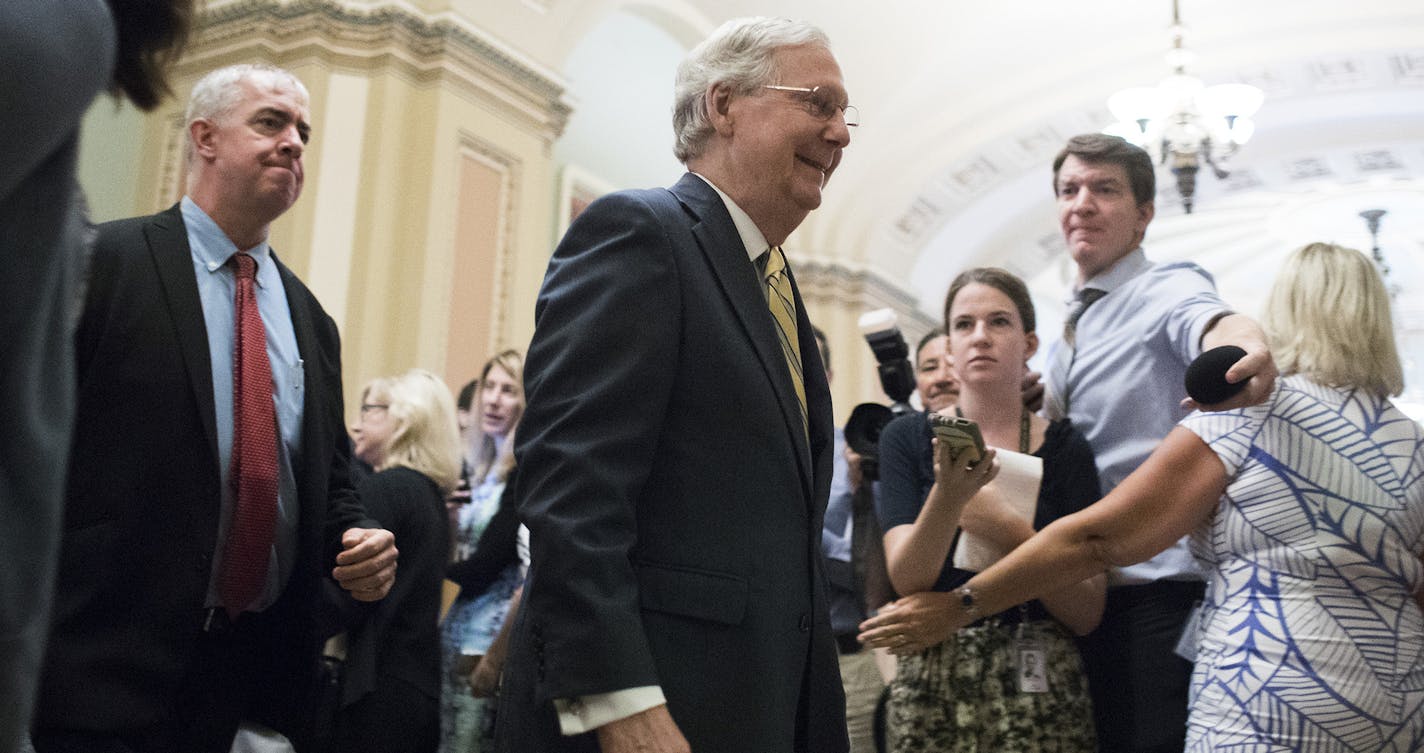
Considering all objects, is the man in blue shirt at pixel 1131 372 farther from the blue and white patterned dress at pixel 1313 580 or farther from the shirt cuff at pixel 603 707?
the shirt cuff at pixel 603 707

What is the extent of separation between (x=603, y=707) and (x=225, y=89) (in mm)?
1538

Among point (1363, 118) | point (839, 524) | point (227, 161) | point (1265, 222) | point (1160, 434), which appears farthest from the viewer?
point (1265, 222)

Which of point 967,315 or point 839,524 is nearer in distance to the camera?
point 967,315

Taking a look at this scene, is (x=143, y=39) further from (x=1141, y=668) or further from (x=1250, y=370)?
(x=1141, y=668)

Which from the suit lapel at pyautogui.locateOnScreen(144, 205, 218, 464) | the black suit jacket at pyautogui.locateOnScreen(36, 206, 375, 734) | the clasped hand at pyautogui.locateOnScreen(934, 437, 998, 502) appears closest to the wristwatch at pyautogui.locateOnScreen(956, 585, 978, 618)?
the clasped hand at pyautogui.locateOnScreen(934, 437, 998, 502)

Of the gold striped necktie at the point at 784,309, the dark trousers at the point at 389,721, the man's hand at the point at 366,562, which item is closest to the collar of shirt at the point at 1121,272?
the gold striped necktie at the point at 784,309

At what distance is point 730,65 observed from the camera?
1.95 m

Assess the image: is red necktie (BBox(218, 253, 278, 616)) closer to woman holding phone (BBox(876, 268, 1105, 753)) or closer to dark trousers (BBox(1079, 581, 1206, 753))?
woman holding phone (BBox(876, 268, 1105, 753))

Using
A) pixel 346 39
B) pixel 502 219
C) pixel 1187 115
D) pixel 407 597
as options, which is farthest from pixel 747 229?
pixel 1187 115

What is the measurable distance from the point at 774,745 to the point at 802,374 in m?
0.57

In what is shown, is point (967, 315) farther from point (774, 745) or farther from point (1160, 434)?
point (774, 745)

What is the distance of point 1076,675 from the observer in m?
2.41

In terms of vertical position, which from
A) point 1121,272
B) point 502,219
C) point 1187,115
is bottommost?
point 1121,272

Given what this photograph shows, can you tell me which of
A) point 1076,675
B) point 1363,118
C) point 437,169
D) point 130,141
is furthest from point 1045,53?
point 1076,675
